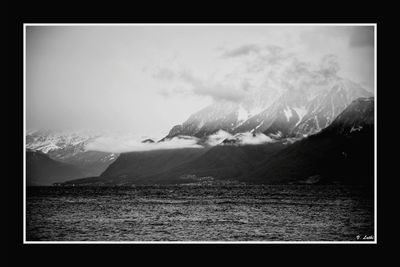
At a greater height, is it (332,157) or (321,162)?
(332,157)

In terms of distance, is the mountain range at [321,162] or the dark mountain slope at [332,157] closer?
the dark mountain slope at [332,157]

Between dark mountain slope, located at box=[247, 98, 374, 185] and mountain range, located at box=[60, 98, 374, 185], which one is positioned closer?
dark mountain slope, located at box=[247, 98, 374, 185]

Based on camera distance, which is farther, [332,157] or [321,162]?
[321,162]
